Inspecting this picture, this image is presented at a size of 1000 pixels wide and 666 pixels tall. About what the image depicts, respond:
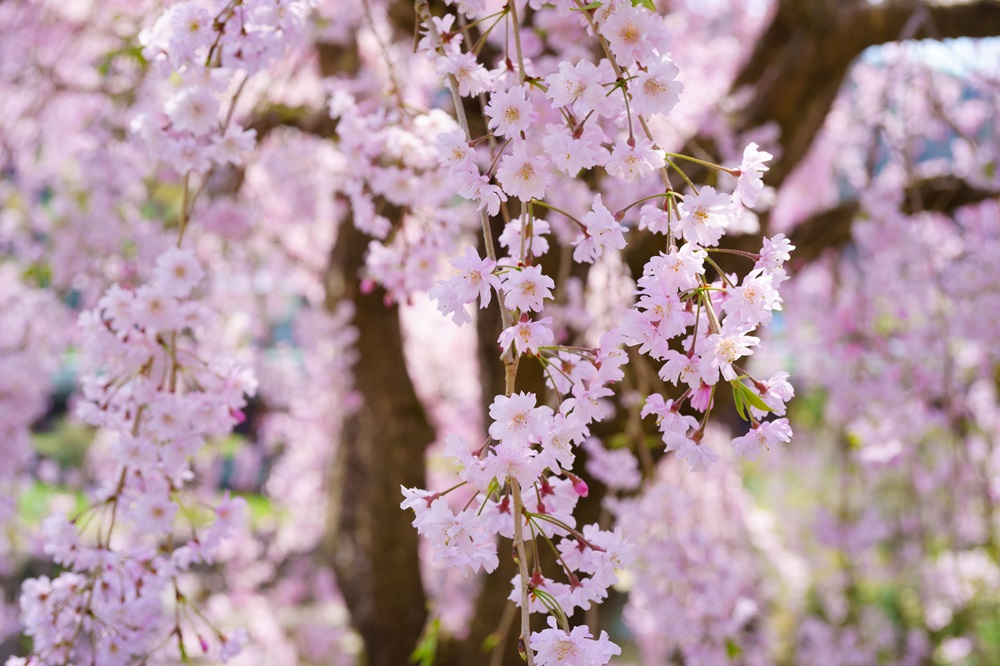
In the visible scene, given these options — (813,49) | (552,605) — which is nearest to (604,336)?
(552,605)

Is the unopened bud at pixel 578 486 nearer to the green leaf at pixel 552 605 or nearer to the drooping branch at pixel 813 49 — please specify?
the green leaf at pixel 552 605

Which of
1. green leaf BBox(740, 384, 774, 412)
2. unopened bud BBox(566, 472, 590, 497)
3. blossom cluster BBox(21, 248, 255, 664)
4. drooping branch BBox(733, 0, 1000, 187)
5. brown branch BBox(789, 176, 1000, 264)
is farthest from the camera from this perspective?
brown branch BBox(789, 176, 1000, 264)

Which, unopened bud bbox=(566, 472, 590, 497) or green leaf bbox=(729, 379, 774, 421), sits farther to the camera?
unopened bud bbox=(566, 472, 590, 497)

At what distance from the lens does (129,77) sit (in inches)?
113

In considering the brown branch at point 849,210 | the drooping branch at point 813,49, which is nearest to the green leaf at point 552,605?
the drooping branch at point 813,49

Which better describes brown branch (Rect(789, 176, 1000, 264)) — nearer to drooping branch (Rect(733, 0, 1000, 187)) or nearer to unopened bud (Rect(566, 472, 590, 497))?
drooping branch (Rect(733, 0, 1000, 187))

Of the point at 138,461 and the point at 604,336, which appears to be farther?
the point at 138,461

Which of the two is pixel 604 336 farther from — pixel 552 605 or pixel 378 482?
pixel 378 482

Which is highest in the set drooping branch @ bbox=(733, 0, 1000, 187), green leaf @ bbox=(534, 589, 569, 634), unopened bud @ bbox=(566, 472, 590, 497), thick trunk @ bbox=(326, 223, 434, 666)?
unopened bud @ bbox=(566, 472, 590, 497)

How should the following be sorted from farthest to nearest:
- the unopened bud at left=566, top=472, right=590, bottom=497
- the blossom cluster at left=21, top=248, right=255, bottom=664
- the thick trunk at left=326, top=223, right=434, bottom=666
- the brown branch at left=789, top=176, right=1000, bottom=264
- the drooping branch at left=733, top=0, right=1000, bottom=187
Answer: the thick trunk at left=326, top=223, right=434, bottom=666 → the brown branch at left=789, top=176, right=1000, bottom=264 → the drooping branch at left=733, top=0, right=1000, bottom=187 → the blossom cluster at left=21, top=248, right=255, bottom=664 → the unopened bud at left=566, top=472, right=590, bottom=497

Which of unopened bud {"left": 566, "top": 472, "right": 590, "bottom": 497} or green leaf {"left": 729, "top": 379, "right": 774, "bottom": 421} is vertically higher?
green leaf {"left": 729, "top": 379, "right": 774, "bottom": 421}

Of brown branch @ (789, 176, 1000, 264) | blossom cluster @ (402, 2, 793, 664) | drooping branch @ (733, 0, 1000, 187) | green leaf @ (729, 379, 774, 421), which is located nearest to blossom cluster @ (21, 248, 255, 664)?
blossom cluster @ (402, 2, 793, 664)

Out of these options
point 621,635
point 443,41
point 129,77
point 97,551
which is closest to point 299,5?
point 443,41

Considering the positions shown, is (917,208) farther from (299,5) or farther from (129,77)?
(129,77)
